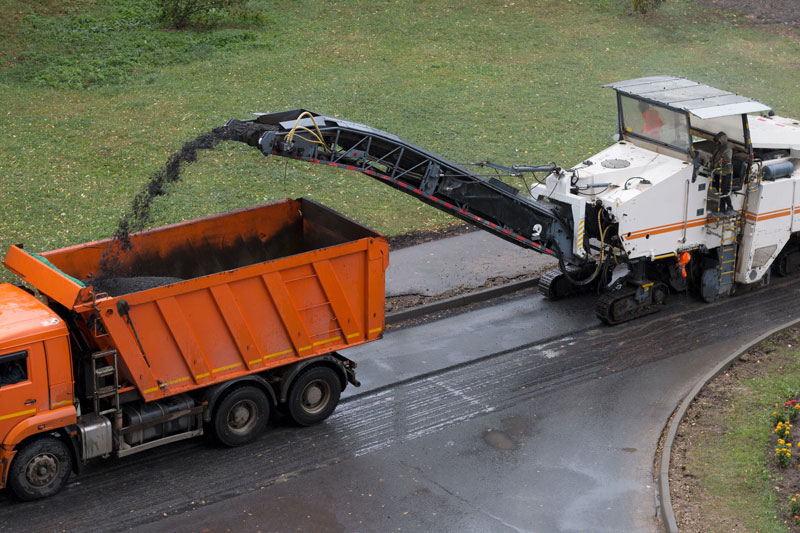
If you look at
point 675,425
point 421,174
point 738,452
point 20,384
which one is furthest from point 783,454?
point 20,384

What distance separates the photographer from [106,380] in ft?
33.0

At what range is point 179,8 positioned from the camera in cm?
2884

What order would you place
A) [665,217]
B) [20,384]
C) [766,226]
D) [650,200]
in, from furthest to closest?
[766,226] → [665,217] → [650,200] → [20,384]

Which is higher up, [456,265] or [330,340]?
[330,340]

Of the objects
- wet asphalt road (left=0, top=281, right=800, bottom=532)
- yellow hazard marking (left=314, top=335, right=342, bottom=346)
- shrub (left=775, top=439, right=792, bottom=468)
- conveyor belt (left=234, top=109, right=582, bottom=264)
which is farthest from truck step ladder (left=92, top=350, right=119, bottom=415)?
shrub (left=775, top=439, right=792, bottom=468)

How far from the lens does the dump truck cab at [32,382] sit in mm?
9414

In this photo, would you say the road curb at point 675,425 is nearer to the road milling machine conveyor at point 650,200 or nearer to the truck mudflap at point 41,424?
the road milling machine conveyor at point 650,200

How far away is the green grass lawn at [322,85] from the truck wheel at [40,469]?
277 inches

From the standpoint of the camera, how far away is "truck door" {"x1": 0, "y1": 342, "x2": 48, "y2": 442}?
9383mm

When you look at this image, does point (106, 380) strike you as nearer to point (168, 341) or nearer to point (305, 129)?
point (168, 341)

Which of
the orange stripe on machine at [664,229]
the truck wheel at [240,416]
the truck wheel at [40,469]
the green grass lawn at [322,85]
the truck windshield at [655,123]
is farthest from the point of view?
the green grass lawn at [322,85]

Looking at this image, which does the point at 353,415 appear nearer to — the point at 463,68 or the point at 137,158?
the point at 137,158

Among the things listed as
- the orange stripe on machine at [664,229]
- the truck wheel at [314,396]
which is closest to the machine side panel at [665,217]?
the orange stripe on machine at [664,229]

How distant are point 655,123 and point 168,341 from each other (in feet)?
27.4
